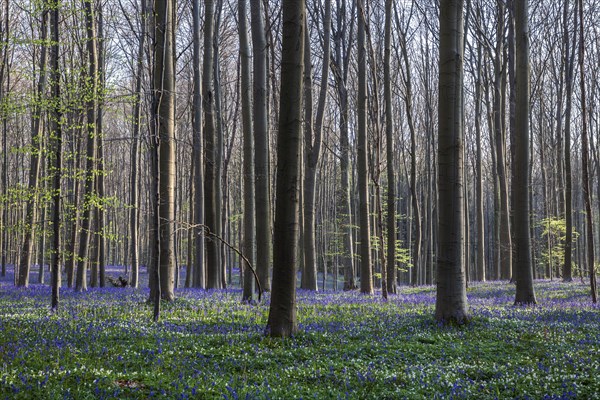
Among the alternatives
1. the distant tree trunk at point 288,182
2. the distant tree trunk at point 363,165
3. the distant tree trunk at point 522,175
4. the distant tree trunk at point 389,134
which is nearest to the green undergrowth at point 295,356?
the distant tree trunk at point 288,182

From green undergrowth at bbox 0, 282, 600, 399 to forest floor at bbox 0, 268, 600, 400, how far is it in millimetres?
22

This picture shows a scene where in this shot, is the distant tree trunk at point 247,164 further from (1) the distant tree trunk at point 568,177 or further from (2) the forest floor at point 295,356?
(1) the distant tree trunk at point 568,177

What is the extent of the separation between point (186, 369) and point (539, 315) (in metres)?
8.59

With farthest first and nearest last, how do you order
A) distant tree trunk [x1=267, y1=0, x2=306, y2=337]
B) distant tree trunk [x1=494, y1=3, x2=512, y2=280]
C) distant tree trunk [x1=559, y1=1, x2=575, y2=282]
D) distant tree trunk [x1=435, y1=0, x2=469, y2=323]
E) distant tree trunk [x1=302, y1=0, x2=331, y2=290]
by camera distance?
distant tree trunk [x1=494, y1=3, x2=512, y2=280] < distant tree trunk [x1=559, y1=1, x2=575, y2=282] < distant tree trunk [x1=302, y1=0, x2=331, y2=290] < distant tree trunk [x1=435, y1=0, x2=469, y2=323] < distant tree trunk [x1=267, y1=0, x2=306, y2=337]

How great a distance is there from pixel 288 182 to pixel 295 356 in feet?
9.22

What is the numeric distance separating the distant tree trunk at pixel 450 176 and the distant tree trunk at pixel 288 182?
11.2 ft

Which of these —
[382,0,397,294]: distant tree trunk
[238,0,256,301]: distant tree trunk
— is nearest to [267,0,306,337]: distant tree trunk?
[238,0,256,301]: distant tree trunk

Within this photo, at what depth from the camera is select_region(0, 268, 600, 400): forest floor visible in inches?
213

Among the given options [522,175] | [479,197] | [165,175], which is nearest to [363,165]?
[522,175]

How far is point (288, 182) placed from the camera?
8008 millimetres

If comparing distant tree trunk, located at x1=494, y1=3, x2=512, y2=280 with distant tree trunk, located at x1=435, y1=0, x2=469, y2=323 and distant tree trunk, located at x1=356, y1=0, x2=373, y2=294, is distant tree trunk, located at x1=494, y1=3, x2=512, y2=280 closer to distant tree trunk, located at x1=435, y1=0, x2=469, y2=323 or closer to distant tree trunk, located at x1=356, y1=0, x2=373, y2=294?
distant tree trunk, located at x1=356, y1=0, x2=373, y2=294

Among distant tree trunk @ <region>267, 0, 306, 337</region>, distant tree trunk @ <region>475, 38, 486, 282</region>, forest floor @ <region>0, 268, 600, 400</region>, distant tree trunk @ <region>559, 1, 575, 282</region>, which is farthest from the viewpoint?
distant tree trunk @ <region>475, 38, 486, 282</region>

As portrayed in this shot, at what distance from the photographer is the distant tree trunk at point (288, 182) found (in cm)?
797

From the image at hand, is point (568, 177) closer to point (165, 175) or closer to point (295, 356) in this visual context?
point (165, 175)
